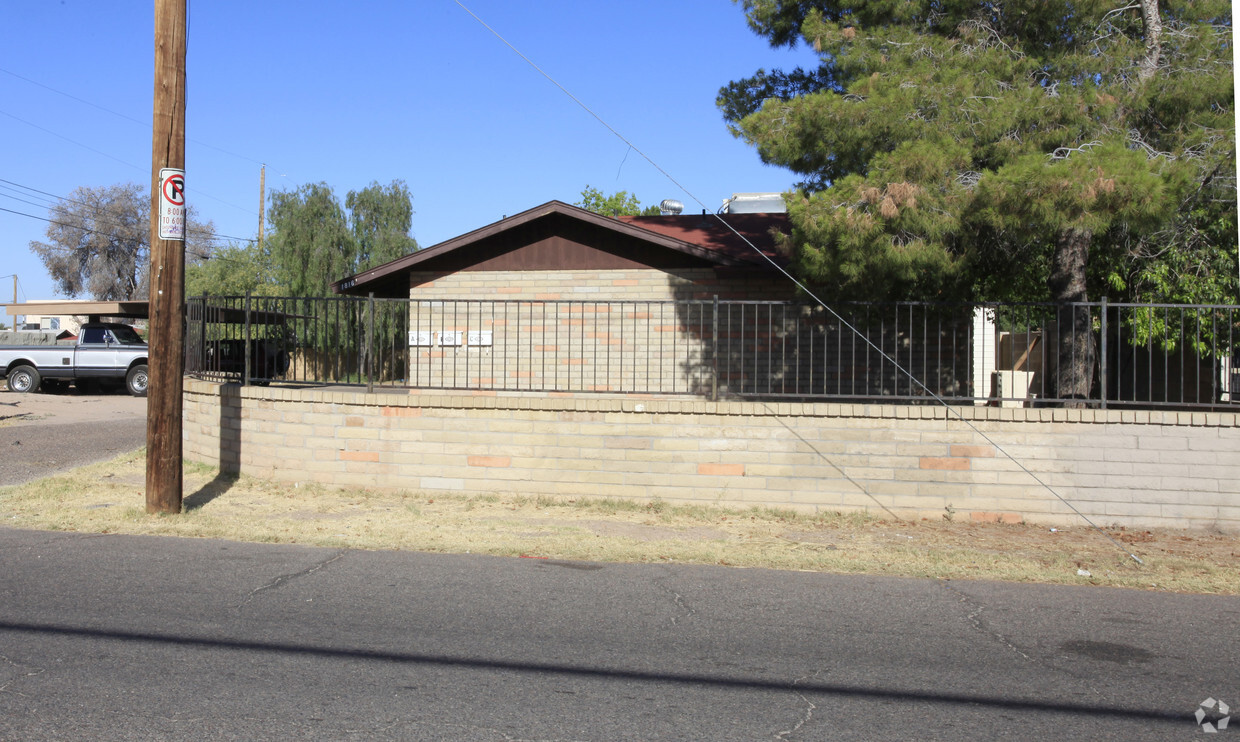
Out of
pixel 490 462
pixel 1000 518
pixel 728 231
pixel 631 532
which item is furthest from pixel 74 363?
pixel 1000 518

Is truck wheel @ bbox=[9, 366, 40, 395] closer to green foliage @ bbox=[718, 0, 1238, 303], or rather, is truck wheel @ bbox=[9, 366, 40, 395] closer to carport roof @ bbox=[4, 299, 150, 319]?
carport roof @ bbox=[4, 299, 150, 319]

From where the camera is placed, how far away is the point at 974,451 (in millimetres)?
9141

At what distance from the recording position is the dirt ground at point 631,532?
24.7 ft

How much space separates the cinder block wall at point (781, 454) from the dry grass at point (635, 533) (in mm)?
197

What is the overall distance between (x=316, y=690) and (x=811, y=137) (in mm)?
7314

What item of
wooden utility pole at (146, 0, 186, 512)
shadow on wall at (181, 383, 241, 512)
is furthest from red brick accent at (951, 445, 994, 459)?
shadow on wall at (181, 383, 241, 512)

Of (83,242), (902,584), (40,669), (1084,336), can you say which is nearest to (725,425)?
(902,584)

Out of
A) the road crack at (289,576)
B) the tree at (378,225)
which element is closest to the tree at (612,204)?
the tree at (378,225)

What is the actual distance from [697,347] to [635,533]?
188 inches

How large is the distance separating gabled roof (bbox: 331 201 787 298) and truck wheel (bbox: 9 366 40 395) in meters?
15.9

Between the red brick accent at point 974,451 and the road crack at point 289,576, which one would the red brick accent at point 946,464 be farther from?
the road crack at point 289,576

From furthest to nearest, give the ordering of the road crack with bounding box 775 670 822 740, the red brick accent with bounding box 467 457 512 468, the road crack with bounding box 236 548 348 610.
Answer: the red brick accent with bounding box 467 457 512 468
the road crack with bounding box 236 548 348 610
the road crack with bounding box 775 670 822 740

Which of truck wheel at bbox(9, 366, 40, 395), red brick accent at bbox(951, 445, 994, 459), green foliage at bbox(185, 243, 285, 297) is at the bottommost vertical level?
red brick accent at bbox(951, 445, 994, 459)

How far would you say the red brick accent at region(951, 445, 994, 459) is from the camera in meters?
9.12
